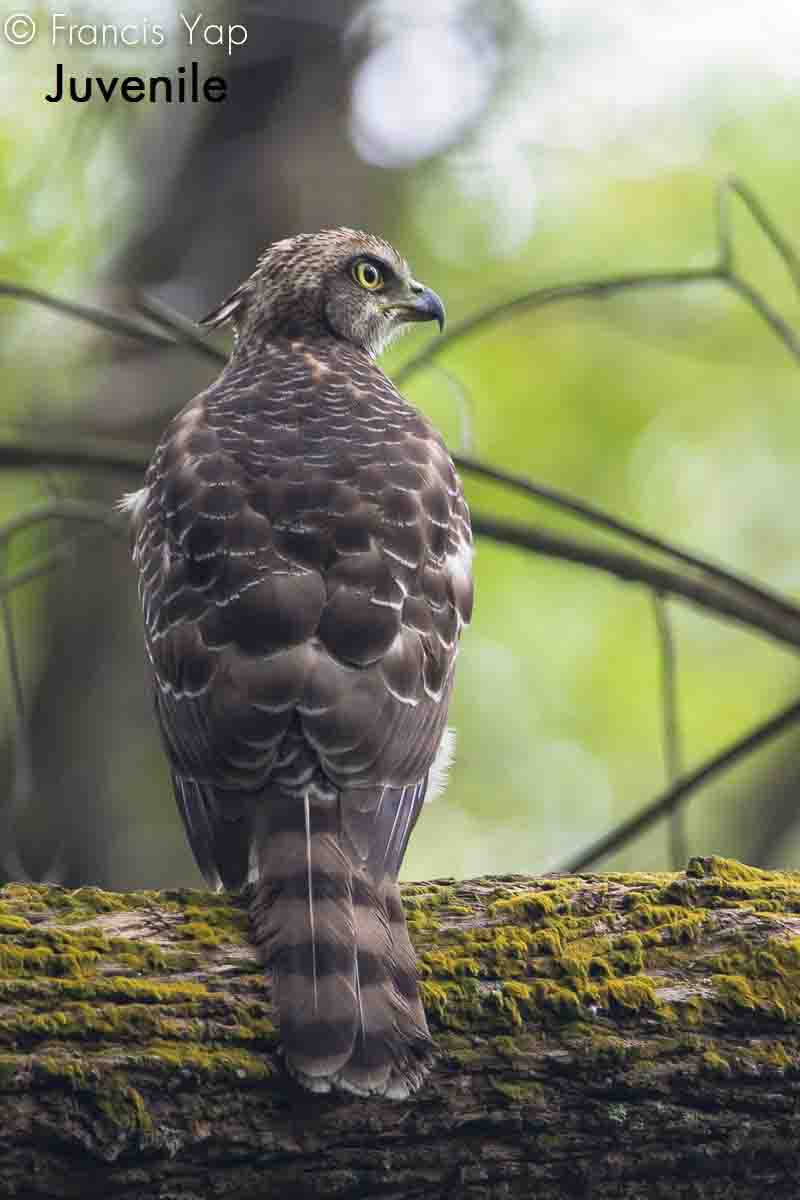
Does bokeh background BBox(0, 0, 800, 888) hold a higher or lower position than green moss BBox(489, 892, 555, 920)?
higher

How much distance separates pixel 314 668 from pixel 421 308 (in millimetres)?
2980

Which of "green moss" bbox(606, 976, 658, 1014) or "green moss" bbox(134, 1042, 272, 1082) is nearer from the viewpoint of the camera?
"green moss" bbox(134, 1042, 272, 1082)

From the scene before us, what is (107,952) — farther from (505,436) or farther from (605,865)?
(505,436)

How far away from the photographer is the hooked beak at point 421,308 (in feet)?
23.0

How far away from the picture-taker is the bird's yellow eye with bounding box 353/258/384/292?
703cm

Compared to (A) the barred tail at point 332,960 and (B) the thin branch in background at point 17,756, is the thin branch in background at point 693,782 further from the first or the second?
(B) the thin branch in background at point 17,756

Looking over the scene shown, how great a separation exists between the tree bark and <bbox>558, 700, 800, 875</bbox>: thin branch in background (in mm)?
1784

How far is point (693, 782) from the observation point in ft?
19.1

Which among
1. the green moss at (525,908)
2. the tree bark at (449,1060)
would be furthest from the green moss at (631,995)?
the green moss at (525,908)

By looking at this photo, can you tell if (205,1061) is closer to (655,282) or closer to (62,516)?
(62,516)

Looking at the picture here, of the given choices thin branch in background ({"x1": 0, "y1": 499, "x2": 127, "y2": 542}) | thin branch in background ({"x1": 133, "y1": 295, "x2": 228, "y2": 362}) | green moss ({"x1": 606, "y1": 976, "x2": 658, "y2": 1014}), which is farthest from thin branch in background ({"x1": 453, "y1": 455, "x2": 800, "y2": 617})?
green moss ({"x1": 606, "y1": 976, "x2": 658, "y2": 1014})

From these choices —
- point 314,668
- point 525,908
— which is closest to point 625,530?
point 314,668

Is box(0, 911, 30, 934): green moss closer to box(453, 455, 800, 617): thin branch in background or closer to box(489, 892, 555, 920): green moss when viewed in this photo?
box(489, 892, 555, 920): green moss

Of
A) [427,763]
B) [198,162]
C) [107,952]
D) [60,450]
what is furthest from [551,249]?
[107,952]
